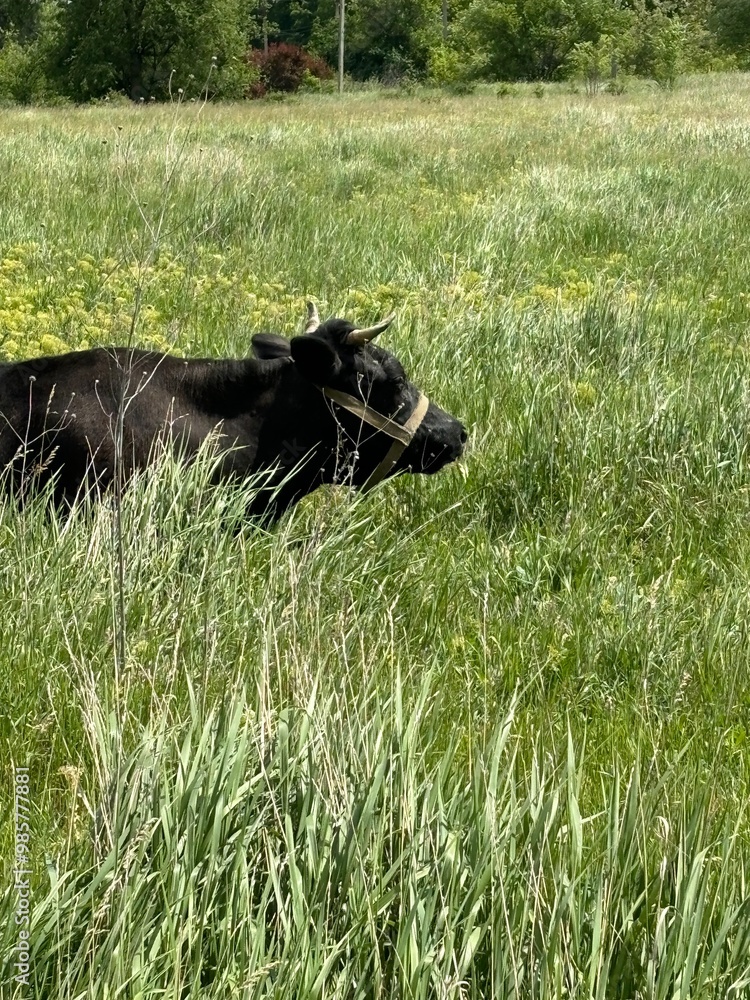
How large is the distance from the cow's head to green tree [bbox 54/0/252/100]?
49031 millimetres

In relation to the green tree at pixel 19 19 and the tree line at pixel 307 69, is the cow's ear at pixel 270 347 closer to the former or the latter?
the tree line at pixel 307 69

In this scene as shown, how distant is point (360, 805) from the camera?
78.3 inches

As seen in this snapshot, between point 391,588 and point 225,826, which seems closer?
point 225,826

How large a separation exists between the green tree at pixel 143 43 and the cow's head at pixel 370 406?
49.0 meters

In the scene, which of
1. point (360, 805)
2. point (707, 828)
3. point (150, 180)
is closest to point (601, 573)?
point (707, 828)

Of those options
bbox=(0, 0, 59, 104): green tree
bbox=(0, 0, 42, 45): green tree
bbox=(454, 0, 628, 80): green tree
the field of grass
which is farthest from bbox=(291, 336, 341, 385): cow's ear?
bbox=(0, 0, 42, 45): green tree

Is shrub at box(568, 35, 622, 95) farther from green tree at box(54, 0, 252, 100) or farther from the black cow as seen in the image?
the black cow

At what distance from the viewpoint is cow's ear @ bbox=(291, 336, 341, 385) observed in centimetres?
436

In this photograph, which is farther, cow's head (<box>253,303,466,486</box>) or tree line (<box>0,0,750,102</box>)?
tree line (<box>0,0,750,102</box>)

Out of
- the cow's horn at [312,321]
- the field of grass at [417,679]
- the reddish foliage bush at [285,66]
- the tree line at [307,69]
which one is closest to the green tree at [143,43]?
the tree line at [307,69]

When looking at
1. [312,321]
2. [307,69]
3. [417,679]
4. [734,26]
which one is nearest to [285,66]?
[307,69]

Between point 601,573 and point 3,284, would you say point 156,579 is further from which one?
point 3,284

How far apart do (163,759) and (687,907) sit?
0.90 metres
